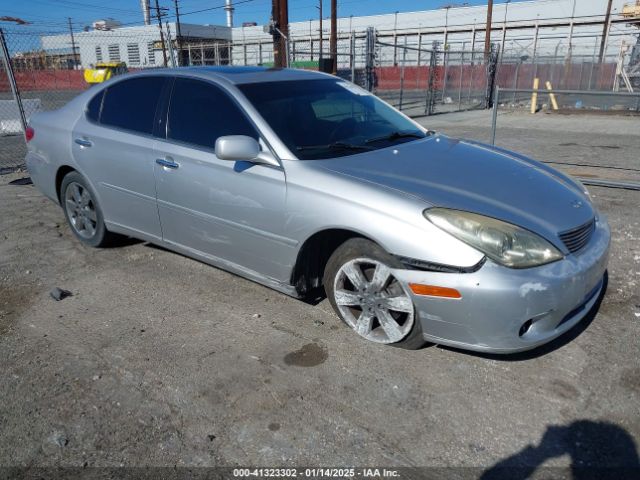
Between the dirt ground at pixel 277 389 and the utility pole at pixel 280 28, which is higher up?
the utility pole at pixel 280 28

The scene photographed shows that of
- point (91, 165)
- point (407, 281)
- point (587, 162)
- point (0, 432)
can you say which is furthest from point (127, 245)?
point (587, 162)

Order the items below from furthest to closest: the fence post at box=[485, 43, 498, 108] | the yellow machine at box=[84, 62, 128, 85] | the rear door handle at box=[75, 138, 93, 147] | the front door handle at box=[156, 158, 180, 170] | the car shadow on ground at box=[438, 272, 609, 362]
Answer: the yellow machine at box=[84, 62, 128, 85] → the fence post at box=[485, 43, 498, 108] → the rear door handle at box=[75, 138, 93, 147] → the front door handle at box=[156, 158, 180, 170] → the car shadow on ground at box=[438, 272, 609, 362]

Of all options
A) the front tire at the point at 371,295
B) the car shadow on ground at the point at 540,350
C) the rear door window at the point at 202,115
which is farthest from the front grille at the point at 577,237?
the rear door window at the point at 202,115

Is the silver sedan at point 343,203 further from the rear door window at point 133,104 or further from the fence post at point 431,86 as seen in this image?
the fence post at point 431,86

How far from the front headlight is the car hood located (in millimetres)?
56

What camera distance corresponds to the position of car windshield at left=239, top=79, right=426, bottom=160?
3.37 metres

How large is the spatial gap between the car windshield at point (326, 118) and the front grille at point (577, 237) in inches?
53.1

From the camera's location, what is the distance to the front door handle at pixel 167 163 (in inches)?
144

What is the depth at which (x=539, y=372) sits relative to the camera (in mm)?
2832

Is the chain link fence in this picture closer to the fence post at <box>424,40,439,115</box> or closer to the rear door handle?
the fence post at <box>424,40,439,115</box>

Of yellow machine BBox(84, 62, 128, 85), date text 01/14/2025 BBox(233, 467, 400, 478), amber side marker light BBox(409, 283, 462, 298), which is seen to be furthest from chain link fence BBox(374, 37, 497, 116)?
yellow machine BBox(84, 62, 128, 85)

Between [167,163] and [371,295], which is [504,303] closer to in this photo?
[371,295]

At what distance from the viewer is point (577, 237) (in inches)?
113

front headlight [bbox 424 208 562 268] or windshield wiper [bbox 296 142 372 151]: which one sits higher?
windshield wiper [bbox 296 142 372 151]
